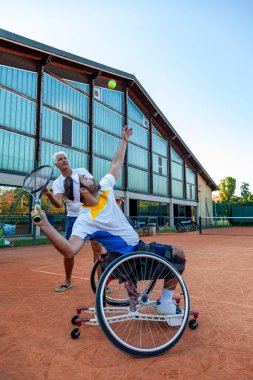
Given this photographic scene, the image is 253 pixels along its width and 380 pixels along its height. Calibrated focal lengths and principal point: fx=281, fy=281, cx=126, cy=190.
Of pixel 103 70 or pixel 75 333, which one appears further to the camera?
pixel 103 70

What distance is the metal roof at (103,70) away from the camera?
1677 centimetres

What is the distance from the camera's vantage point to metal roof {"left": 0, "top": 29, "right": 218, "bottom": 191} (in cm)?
1677

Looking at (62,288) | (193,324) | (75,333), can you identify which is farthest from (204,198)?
(75,333)

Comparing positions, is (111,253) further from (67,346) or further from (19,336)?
(19,336)

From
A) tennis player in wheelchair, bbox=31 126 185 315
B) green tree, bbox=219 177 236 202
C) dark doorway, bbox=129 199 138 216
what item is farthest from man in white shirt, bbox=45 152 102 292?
green tree, bbox=219 177 236 202

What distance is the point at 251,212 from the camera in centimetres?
3612

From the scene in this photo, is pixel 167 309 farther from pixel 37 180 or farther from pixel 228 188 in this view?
pixel 228 188

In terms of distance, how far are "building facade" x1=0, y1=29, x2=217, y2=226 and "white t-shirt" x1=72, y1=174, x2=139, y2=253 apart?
14910mm

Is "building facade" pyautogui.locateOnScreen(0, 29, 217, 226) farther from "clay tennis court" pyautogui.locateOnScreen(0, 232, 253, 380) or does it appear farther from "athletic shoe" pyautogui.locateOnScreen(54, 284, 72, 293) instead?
"clay tennis court" pyautogui.locateOnScreen(0, 232, 253, 380)

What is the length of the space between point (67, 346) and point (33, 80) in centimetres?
1923

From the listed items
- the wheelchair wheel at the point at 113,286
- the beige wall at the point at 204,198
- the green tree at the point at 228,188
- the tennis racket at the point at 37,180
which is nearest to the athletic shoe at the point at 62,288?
the wheelchair wheel at the point at 113,286

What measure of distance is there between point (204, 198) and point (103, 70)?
1040 inches

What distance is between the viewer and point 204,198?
42156mm

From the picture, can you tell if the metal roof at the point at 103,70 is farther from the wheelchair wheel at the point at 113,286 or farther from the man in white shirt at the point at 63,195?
the wheelchair wheel at the point at 113,286
